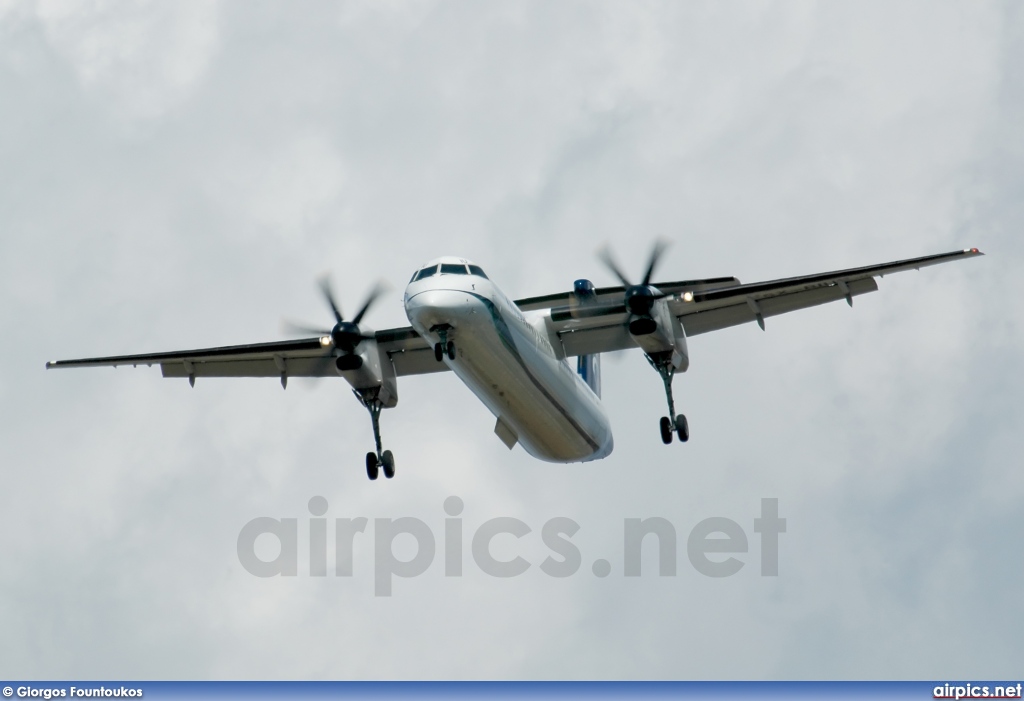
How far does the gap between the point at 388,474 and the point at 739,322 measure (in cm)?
900

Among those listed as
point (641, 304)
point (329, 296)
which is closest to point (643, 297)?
point (641, 304)

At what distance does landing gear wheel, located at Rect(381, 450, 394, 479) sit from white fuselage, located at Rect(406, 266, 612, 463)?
305cm

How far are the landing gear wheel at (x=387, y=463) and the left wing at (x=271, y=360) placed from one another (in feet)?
→ 7.93

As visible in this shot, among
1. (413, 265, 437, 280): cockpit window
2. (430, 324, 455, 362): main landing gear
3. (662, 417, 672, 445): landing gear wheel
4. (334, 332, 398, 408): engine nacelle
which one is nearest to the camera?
(430, 324, 455, 362): main landing gear

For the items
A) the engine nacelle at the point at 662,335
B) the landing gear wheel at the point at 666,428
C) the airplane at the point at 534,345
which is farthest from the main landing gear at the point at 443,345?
the landing gear wheel at the point at 666,428

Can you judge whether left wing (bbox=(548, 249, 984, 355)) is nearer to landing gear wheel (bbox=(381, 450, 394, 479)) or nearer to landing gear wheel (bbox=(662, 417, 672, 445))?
landing gear wheel (bbox=(662, 417, 672, 445))

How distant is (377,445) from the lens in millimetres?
30281

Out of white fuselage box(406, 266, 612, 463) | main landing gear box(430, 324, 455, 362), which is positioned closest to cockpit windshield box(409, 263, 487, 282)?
white fuselage box(406, 266, 612, 463)

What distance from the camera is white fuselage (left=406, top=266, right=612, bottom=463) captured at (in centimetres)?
2483

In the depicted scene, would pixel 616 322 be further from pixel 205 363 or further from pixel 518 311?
pixel 205 363

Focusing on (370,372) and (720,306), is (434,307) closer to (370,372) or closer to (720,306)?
(370,372)

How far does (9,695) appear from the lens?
2447cm

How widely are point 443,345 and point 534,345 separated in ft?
10.4

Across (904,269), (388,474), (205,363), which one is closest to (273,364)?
(205,363)
